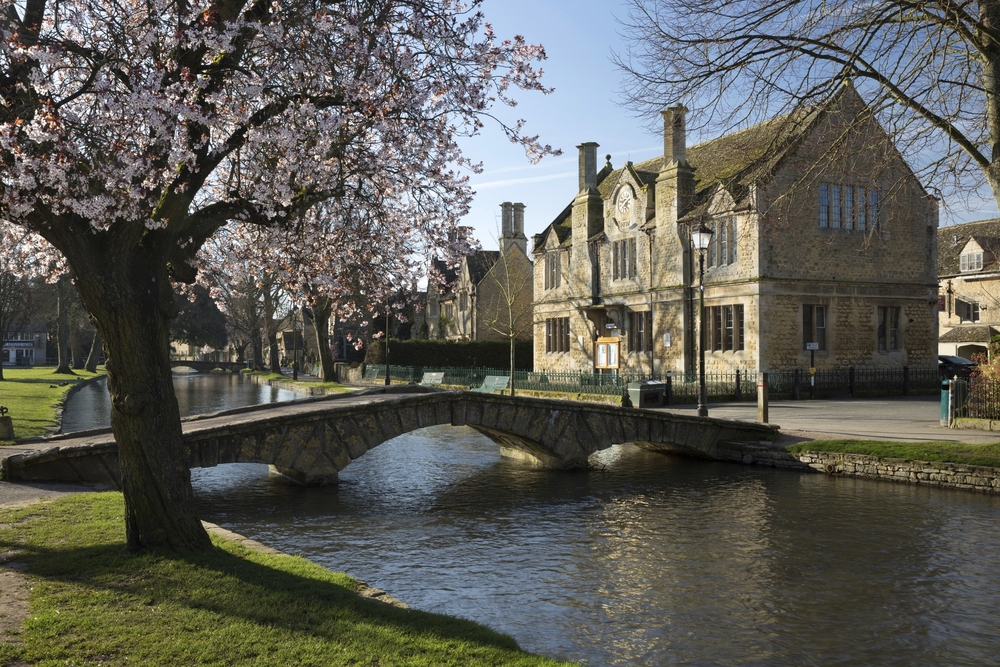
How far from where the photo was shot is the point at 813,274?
36.5 meters

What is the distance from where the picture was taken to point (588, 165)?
47.5 m

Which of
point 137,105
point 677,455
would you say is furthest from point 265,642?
point 677,455

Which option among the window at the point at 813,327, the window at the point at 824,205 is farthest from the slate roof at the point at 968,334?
the window at the point at 824,205

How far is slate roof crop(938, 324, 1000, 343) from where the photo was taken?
58.5m

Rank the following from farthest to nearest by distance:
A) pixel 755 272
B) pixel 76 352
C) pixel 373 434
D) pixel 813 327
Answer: pixel 76 352 → pixel 813 327 → pixel 755 272 → pixel 373 434

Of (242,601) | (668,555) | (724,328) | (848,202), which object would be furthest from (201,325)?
(242,601)

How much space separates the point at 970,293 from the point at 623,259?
3235 cm

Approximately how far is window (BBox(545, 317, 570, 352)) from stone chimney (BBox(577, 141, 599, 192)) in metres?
7.93

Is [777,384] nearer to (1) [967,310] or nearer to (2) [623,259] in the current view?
(2) [623,259]

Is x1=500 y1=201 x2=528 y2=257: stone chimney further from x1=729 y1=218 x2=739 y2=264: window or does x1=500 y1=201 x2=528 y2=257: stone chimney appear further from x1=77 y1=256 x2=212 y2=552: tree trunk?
x1=77 y1=256 x2=212 y2=552: tree trunk

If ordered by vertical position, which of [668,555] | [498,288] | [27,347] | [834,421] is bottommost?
[668,555]

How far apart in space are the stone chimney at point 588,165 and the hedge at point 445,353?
1358 cm

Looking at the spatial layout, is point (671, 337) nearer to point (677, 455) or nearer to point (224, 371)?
point (677, 455)

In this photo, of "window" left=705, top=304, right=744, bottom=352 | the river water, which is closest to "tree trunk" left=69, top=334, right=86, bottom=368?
"window" left=705, top=304, right=744, bottom=352
